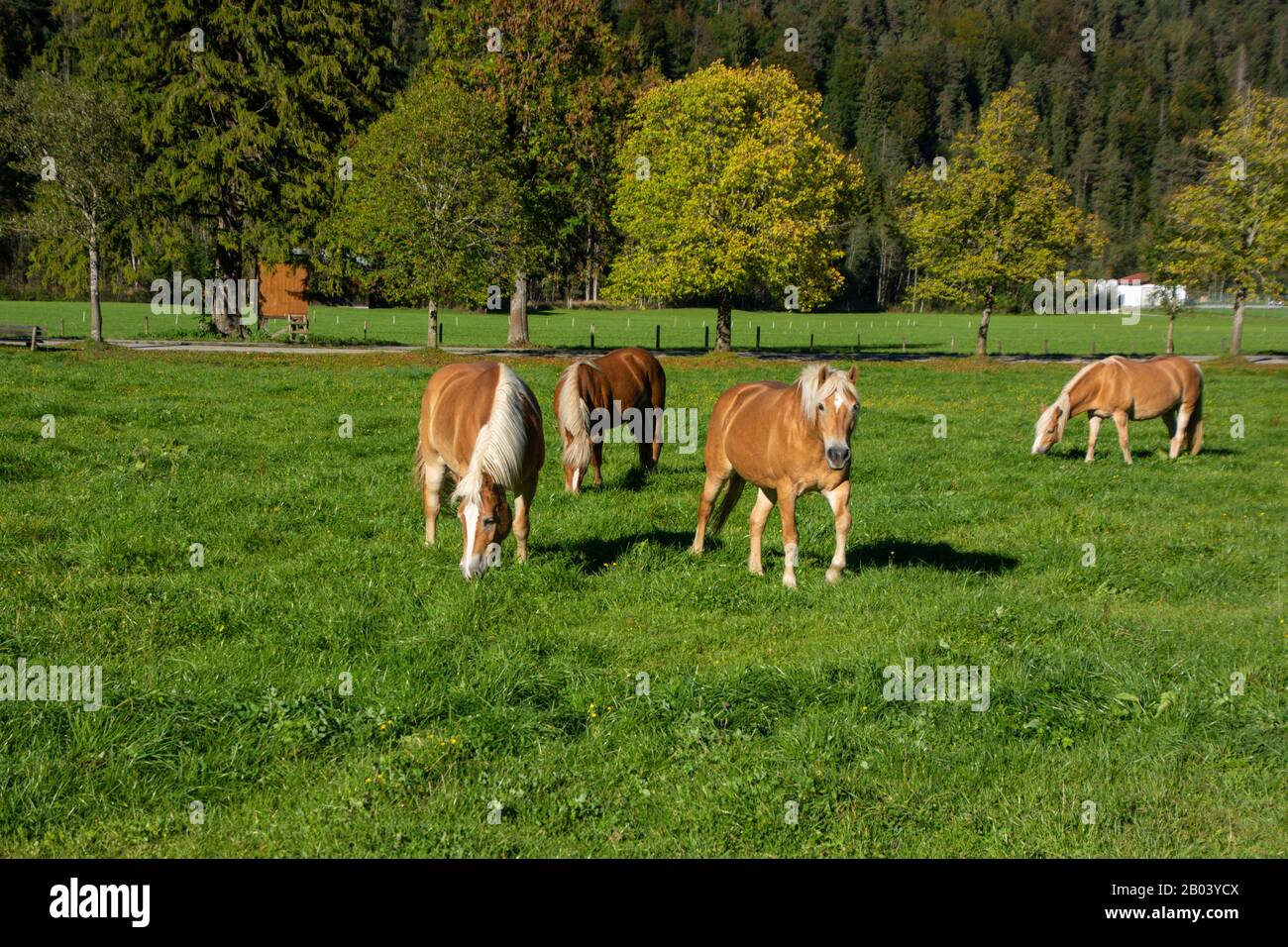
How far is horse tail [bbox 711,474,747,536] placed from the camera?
35.9ft

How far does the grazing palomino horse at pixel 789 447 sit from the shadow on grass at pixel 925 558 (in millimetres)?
1217

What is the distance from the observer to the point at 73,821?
4.98 m

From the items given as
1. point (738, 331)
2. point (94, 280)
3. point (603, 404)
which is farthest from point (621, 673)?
point (738, 331)

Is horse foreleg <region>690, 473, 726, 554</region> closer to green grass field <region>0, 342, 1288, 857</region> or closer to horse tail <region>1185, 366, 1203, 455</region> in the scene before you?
green grass field <region>0, 342, 1288, 857</region>

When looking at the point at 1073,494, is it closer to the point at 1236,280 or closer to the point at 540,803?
the point at 540,803

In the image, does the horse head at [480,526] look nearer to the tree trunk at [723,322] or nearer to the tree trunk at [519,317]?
the tree trunk at [723,322]

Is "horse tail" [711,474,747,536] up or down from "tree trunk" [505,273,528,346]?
down

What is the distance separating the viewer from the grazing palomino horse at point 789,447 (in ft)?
27.6

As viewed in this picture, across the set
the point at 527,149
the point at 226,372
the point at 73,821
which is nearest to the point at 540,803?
the point at 73,821

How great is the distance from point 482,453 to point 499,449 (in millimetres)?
182

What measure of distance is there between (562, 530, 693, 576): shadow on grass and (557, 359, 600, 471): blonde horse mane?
1.30 m

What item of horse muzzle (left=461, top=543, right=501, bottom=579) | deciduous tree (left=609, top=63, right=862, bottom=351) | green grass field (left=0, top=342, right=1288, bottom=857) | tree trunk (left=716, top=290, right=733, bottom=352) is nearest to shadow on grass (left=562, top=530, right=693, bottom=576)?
green grass field (left=0, top=342, right=1288, bottom=857)

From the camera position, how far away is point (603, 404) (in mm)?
14500

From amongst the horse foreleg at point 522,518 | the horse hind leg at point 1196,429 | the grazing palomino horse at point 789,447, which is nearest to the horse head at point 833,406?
the grazing palomino horse at point 789,447
